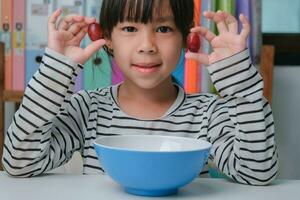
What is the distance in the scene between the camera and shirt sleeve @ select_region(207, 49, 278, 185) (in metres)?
0.81

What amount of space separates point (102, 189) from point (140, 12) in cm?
38

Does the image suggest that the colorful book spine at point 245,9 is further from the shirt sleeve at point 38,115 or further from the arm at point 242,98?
the shirt sleeve at point 38,115

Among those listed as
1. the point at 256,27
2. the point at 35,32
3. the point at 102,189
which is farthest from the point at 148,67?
the point at 35,32

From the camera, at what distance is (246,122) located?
33.4 inches

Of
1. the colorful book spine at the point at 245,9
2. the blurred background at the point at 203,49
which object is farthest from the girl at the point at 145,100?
the colorful book spine at the point at 245,9

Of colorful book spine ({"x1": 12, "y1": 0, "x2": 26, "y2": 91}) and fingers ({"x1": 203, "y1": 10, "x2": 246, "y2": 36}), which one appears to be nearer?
fingers ({"x1": 203, "y1": 10, "x2": 246, "y2": 36})

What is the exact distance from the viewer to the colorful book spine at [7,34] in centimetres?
189

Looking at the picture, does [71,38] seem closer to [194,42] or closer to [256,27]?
[194,42]

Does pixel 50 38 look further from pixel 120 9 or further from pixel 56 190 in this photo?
pixel 56 190

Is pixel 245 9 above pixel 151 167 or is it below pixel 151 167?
above

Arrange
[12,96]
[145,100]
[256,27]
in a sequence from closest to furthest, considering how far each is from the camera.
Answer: [145,100]
[12,96]
[256,27]

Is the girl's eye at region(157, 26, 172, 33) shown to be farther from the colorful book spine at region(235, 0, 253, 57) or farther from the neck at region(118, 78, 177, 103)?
the colorful book spine at region(235, 0, 253, 57)

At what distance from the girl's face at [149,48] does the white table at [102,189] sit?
23 cm

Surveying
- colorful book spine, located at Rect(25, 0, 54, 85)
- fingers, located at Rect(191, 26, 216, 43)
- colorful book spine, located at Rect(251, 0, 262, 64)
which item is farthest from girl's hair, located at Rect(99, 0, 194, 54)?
colorful book spine, located at Rect(25, 0, 54, 85)
